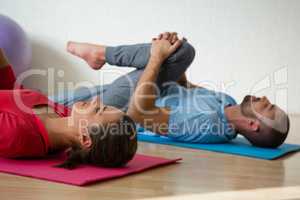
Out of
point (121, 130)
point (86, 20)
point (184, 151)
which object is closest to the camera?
point (121, 130)

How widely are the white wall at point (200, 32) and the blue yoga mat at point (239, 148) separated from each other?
1.41 metres

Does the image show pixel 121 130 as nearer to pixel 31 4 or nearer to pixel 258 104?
pixel 258 104

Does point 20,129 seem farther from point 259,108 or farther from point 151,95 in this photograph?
point 259,108

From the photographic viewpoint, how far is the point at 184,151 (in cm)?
219

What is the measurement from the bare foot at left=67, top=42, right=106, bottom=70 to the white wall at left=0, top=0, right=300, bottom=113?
160 centimetres

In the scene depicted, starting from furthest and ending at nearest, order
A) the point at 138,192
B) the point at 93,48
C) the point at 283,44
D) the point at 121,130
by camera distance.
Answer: the point at 283,44 < the point at 93,48 < the point at 121,130 < the point at 138,192

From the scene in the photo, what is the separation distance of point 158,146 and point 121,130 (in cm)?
65

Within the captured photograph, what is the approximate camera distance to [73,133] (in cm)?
174

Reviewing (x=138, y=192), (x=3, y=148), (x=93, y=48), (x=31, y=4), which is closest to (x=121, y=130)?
(x=138, y=192)

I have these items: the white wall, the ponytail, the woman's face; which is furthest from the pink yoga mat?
the white wall

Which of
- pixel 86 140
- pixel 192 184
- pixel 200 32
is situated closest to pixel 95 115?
pixel 86 140

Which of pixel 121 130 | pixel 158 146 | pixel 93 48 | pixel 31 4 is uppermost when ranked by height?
pixel 31 4

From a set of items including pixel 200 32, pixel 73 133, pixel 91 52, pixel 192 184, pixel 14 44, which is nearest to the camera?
pixel 192 184

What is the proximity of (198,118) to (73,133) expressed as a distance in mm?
730
